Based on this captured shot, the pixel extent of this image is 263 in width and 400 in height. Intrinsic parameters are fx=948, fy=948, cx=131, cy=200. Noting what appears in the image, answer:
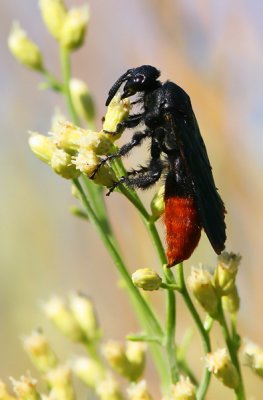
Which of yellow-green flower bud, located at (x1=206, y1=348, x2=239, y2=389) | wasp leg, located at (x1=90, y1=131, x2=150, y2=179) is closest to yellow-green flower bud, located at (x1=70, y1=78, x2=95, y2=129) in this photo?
wasp leg, located at (x1=90, y1=131, x2=150, y2=179)

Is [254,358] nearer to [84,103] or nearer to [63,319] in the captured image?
[63,319]

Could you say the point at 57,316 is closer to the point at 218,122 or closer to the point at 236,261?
the point at 236,261

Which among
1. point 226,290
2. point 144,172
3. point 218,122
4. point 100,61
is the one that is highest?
point 100,61

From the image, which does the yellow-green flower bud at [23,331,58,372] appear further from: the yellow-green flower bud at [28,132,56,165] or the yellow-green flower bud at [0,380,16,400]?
the yellow-green flower bud at [28,132,56,165]

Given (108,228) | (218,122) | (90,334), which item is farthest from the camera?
(218,122)

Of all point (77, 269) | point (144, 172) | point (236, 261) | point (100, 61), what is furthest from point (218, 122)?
point (236, 261)

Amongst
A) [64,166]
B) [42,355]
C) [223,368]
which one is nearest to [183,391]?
[223,368]

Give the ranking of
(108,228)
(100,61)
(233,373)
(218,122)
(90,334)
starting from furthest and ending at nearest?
(100,61) → (218,122) → (90,334) → (108,228) → (233,373)
